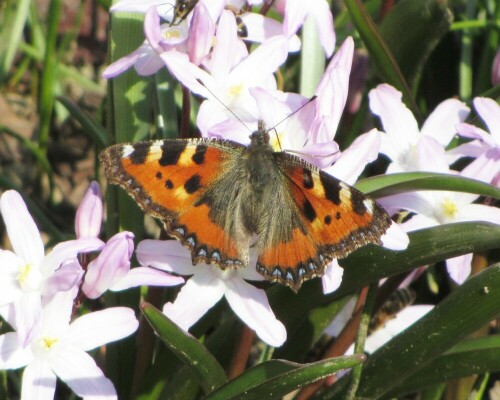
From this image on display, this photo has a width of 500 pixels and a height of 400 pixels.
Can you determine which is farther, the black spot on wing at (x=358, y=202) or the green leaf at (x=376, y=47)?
the green leaf at (x=376, y=47)

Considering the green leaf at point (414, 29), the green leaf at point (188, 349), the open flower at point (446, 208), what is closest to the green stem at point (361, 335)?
the open flower at point (446, 208)

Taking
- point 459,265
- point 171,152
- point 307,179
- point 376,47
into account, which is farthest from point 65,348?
point 376,47

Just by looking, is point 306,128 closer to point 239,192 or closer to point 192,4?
point 239,192

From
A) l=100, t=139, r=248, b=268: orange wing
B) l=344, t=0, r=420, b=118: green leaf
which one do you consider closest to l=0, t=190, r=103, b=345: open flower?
l=100, t=139, r=248, b=268: orange wing

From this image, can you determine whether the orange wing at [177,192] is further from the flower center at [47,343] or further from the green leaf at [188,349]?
the flower center at [47,343]

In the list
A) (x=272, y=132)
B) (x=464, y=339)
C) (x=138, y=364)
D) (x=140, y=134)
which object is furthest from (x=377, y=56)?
(x=138, y=364)
